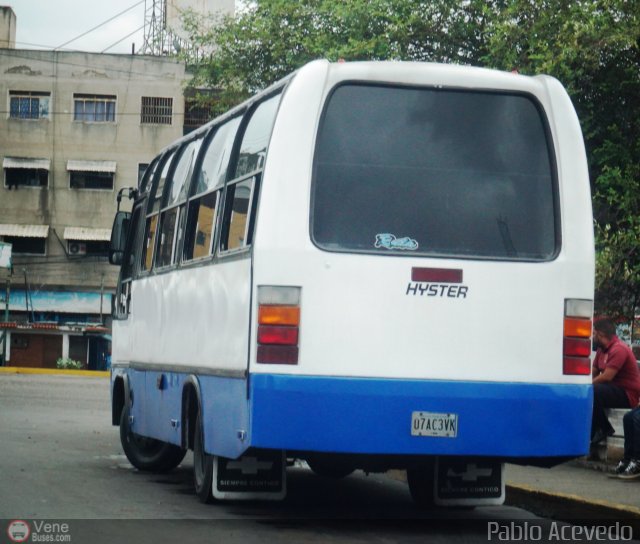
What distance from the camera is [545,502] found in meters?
11.2

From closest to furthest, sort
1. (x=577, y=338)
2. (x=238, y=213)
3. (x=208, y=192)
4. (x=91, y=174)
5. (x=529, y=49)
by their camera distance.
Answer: (x=577, y=338), (x=238, y=213), (x=208, y=192), (x=529, y=49), (x=91, y=174)

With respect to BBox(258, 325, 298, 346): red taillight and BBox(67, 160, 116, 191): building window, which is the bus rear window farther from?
BBox(67, 160, 116, 191): building window

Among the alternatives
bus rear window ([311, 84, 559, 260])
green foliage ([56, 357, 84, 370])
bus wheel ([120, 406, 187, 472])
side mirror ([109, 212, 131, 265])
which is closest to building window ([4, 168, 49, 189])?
green foliage ([56, 357, 84, 370])

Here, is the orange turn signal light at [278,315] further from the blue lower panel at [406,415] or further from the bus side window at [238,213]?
the bus side window at [238,213]

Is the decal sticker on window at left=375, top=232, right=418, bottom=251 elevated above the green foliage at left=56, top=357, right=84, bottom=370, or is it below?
above

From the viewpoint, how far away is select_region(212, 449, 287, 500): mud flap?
9.68 m

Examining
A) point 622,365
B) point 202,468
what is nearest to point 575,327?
point 202,468

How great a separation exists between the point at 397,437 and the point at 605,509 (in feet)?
7.27

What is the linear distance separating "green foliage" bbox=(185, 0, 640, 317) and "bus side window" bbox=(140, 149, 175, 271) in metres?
9.72

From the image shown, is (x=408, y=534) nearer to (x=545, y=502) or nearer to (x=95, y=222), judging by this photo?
(x=545, y=502)

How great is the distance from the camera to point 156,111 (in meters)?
53.9

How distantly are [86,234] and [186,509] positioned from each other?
43364 millimetres

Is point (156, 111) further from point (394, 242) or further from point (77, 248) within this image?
point (394, 242)

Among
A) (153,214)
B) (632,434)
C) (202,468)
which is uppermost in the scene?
(153,214)
